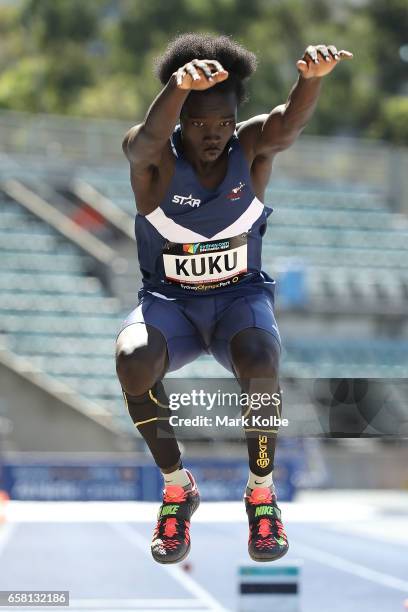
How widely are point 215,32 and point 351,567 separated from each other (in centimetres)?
2630

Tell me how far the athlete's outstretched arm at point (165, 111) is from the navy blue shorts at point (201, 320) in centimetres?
58

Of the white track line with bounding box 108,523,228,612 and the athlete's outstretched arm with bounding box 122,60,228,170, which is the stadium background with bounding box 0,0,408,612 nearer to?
the white track line with bounding box 108,523,228,612

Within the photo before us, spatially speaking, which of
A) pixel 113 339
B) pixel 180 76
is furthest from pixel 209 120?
pixel 113 339

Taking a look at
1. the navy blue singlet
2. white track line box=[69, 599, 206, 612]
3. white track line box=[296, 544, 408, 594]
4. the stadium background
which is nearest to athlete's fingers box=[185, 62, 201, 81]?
the navy blue singlet

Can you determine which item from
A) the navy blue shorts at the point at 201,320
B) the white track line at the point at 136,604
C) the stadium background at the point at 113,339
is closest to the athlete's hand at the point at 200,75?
the navy blue shorts at the point at 201,320

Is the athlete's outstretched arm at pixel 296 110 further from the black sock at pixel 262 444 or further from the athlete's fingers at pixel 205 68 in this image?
the black sock at pixel 262 444

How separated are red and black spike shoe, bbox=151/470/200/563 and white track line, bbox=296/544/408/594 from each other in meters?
2.20

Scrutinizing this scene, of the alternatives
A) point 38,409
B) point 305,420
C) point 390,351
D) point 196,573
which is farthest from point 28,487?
point 305,420

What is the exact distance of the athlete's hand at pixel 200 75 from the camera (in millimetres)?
4246

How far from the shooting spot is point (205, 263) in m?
4.93

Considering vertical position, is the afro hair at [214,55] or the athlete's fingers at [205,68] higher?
the afro hair at [214,55]

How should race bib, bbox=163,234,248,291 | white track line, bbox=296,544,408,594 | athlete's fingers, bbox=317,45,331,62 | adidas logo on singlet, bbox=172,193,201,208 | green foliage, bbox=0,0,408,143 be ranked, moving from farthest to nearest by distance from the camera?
green foliage, bbox=0,0,408,143 < white track line, bbox=296,544,408,594 < race bib, bbox=163,234,248,291 < adidas logo on singlet, bbox=172,193,201,208 < athlete's fingers, bbox=317,45,331,62

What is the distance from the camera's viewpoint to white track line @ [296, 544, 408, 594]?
7426mm

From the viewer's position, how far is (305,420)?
5477 millimetres
